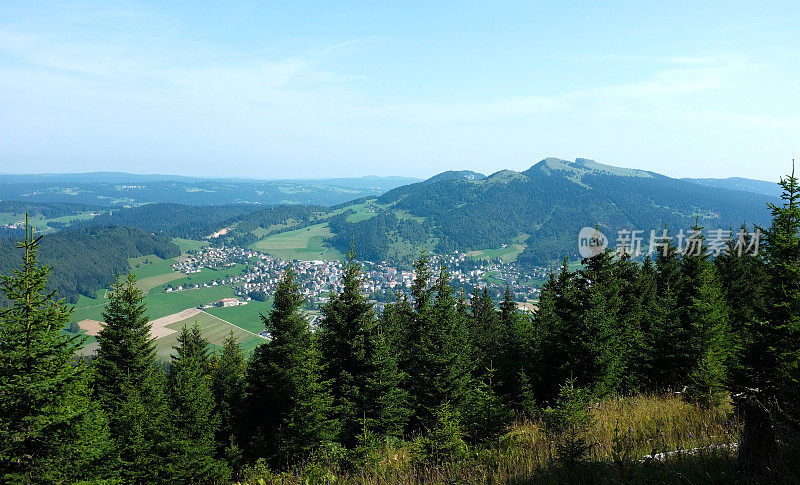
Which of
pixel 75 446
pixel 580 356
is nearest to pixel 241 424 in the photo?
pixel 75 446

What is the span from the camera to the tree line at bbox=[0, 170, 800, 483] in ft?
37.8

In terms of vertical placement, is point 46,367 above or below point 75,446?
above

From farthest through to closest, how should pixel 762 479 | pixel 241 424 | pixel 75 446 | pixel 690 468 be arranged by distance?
pixel 241 424 → pixel 75 446 → pixel 690 468 → pixel 762 479

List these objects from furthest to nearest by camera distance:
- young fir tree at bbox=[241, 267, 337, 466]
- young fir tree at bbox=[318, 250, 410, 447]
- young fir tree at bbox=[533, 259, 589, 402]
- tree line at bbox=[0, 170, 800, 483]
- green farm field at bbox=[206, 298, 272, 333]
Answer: green farm field at bbox=[206, 298, 272, 333], young fir tree at bbox=[318, 250, 410, 447], young fir tree at bbox=[533, 259, 589, 402], young fir tree at bbox=[241, 267, 337, 466], tree line at bbox=[0, 170, 800, 483]

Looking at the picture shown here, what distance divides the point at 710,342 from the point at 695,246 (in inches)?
514

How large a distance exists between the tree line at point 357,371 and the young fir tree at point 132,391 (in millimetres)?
93

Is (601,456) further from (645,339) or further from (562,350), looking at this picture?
(645,339)

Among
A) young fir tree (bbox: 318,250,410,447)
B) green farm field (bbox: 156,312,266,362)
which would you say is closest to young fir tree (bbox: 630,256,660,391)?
young fir tree (bbox: 318,250,410,447)

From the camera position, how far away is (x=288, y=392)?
22000mm

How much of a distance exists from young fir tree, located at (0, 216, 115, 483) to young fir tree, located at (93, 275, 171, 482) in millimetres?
5566

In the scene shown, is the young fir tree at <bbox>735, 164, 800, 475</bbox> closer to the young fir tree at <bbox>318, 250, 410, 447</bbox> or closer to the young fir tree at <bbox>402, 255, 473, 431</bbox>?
the young fir tree at <bbox>402, 255, 473, 431</bbox>

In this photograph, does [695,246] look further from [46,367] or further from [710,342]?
[46,367]

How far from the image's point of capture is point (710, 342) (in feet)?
63.7

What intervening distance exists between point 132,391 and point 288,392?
27.7ft
